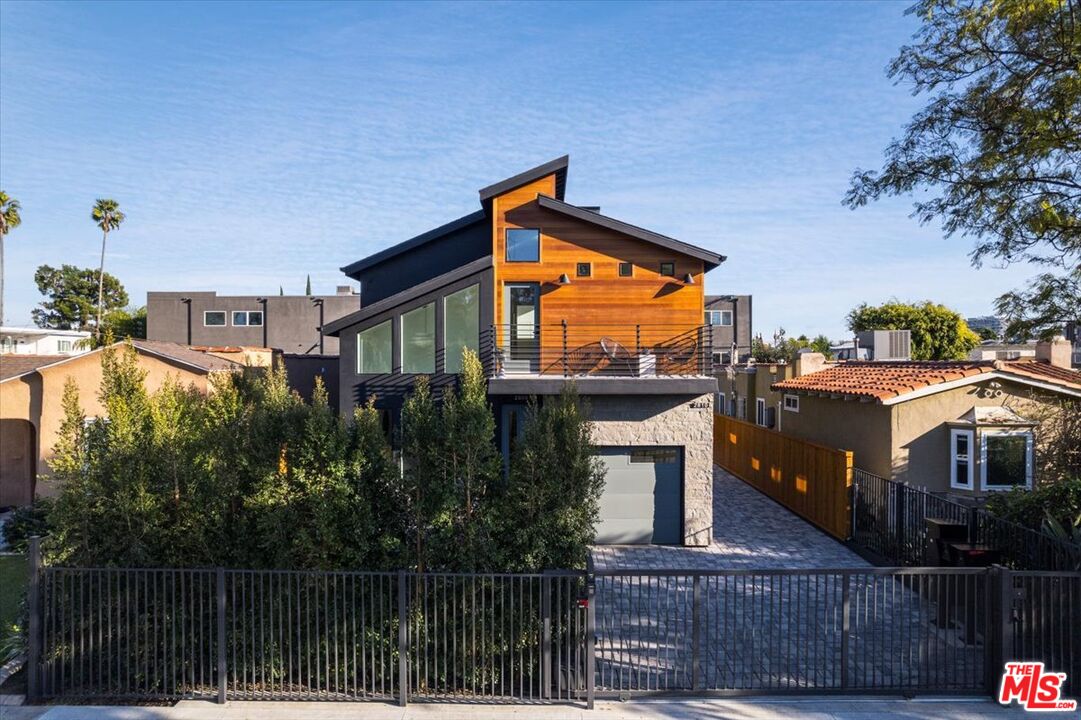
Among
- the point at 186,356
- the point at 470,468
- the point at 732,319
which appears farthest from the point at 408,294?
the point at 732,319

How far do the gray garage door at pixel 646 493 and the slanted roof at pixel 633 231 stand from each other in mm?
4854

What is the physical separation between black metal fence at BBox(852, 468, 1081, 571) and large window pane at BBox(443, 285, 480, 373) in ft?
31.6

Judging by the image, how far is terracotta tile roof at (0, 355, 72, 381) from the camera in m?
18.9

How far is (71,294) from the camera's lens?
62469 mm

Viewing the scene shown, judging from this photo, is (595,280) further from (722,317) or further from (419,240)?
(722,317)

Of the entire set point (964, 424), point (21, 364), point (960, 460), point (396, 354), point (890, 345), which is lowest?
point (960, 460)

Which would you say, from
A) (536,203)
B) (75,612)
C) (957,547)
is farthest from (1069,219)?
(75,612)

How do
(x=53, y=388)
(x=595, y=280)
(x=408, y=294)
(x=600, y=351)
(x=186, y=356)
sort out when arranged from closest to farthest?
(x=408, y=294) < (x=600, y=351) < (x=595, y=280) < (x=53, y=388) < (x=186, y=356)

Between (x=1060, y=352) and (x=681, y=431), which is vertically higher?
(x=1060, y=352)

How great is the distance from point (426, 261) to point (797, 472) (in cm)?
1236

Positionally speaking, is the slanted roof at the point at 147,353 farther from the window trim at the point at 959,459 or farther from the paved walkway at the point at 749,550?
the window trim at the point at 959,459

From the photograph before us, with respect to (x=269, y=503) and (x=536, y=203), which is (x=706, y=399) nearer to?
(x=536, y=203)

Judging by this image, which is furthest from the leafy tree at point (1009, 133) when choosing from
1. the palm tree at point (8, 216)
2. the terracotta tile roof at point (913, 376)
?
the palm tree at point (8, 216)

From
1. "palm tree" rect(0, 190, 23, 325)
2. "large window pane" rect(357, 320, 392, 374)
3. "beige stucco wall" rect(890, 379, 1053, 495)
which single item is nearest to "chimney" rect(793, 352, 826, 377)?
"beige stucco wall" rect(890, 379, 1053, 495)
